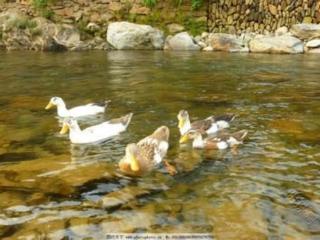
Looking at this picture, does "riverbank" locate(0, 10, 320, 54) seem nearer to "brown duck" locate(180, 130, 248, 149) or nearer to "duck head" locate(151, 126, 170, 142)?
"brown duck" locate(180, 130, 248, 149)

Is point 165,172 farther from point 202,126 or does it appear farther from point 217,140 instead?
point 202,126

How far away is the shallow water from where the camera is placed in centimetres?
521

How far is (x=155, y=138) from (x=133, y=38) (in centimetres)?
1617

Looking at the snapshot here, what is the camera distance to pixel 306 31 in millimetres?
21719

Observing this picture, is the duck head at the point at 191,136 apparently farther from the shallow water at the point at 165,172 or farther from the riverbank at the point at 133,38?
the riverbank at the point at 133,38

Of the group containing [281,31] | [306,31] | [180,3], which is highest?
[180,3]

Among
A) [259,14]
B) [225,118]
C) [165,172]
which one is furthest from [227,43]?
[165,172]

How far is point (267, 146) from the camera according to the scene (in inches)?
305

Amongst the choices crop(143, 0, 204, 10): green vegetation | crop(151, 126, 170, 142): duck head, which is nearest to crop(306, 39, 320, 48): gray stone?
crop(143, 0, 204, 10): green vegetation

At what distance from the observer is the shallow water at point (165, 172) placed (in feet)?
17.1

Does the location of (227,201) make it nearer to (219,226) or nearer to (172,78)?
(219,226)

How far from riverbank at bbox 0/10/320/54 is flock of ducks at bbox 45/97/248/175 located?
13.6 metres

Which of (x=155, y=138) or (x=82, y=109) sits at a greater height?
(x=155, y=138)

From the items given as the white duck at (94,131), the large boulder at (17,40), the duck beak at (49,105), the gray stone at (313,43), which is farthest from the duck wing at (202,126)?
the large boulder at (17,40)
